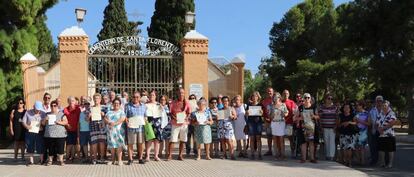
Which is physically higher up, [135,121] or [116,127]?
[135,121]

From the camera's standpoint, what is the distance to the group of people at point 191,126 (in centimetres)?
1170

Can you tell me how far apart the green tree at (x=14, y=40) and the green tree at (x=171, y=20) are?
15954 millimetres

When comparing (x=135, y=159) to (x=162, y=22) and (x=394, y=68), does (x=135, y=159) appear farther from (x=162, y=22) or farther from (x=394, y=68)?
(x=162, y=22)

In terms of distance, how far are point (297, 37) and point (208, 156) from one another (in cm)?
3192

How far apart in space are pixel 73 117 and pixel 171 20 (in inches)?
920

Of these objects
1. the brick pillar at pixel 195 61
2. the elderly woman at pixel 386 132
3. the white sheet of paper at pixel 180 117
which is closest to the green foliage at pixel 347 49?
the brick pillar at pixel 195 61

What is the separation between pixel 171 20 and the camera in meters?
34.8

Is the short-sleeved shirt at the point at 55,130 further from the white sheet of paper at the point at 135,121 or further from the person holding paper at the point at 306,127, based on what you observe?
the person holding paper at the point at 306,127

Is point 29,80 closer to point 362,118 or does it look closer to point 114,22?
point 362,118

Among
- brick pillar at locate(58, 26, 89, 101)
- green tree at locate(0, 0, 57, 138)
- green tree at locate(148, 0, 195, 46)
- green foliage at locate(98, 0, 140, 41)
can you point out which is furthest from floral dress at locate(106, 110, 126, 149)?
green foliage at locate(98, 0, 140, 41)

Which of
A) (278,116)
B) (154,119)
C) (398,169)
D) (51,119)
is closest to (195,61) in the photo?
(154,119)

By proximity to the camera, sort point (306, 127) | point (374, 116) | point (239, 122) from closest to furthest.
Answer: point (306, 127)
point (374, 116)
point (239, 122)

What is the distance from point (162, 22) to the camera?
115ft

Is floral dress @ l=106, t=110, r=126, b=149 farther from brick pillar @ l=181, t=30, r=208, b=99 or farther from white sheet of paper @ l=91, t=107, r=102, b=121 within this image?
brick pillar @ l=181, t=30, r=208, b=99
